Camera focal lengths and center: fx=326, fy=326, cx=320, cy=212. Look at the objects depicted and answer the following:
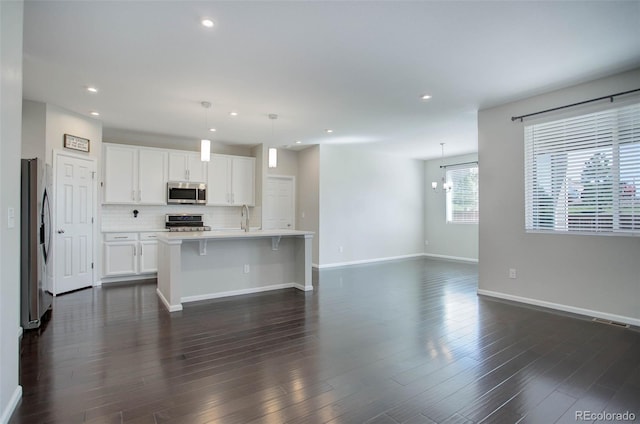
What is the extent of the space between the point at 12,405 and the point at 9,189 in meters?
1.29

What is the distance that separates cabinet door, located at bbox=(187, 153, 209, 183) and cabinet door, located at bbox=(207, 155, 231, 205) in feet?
0.44

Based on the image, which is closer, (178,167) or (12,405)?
(12,405)

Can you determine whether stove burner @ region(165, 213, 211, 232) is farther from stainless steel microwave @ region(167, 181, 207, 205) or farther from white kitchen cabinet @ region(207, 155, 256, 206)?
white kitchen cabinet @ region(207, 155, 256, 206)

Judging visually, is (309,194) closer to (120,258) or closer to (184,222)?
(184,222)

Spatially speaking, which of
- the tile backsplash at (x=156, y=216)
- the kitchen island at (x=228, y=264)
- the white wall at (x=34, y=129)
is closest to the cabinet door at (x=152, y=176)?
the tile backsplash at (x=156, y=216)

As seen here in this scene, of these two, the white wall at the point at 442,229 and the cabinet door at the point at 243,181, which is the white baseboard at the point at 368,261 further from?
the cabinet door at the point at 243,181

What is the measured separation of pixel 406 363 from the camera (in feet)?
8.49

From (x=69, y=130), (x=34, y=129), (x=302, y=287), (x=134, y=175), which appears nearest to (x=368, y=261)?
(x=302, y=287)

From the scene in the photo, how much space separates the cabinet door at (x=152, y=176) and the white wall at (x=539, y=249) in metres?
5.51

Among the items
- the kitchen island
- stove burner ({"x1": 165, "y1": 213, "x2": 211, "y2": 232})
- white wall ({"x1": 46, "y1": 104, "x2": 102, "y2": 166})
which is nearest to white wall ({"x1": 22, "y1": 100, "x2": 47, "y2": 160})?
white wall ({"x1": 46, "y1": 104, "x2": 102, "y2": 166})

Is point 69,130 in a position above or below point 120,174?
above

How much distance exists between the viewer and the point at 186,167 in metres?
6.38

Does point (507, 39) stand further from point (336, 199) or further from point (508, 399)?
point (336, 199)

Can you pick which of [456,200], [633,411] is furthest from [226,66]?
[456,200]
